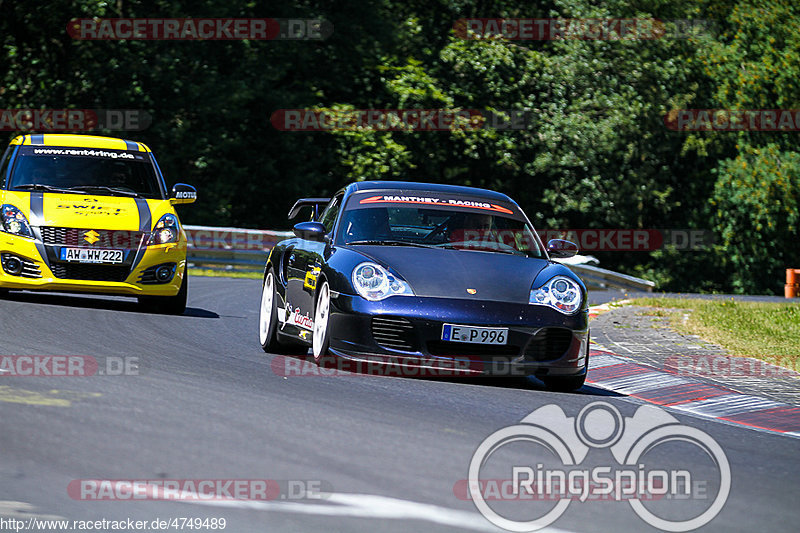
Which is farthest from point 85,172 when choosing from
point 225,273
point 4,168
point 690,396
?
point 225,273

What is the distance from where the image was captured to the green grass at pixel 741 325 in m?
12.2

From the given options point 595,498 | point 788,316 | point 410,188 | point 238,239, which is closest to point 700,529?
point 595,498

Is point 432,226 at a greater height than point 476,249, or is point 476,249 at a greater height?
point 432,226

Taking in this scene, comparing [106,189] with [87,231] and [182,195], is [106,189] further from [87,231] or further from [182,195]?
[87,231]

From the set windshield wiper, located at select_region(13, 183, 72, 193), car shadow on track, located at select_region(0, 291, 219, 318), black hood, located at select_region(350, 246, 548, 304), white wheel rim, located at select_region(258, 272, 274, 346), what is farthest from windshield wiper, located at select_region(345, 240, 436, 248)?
windshield wiper, located at select_region(13, 183, 72, 193)

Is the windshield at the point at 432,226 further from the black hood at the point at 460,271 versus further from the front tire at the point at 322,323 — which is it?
the front tire at the point at 322,323

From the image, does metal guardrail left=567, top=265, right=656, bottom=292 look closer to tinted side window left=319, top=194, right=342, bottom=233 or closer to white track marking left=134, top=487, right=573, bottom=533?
tinted side window left=319, top=194, right=342, bottom=233

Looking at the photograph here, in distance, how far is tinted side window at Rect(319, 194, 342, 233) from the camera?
10.1 meters

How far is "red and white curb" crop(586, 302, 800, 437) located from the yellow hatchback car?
462cm

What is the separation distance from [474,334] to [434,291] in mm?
403

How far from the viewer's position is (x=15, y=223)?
12.5 m

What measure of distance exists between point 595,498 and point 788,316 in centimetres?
1140

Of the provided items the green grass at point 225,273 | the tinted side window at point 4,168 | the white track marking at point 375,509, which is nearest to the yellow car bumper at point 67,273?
the tinted side window at point 4,168

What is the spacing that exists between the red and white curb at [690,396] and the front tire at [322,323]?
223 cm
